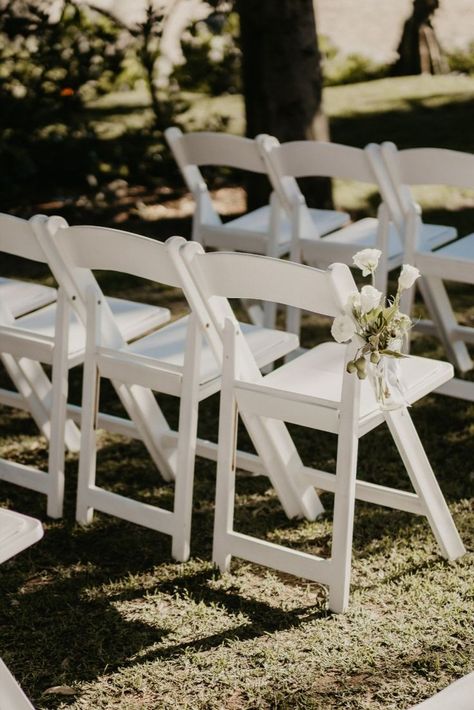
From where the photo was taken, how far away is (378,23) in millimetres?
17203

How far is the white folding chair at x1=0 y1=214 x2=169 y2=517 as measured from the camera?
4.11 metres

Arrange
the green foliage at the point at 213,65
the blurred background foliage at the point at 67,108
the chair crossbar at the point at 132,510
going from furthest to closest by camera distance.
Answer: the green foliage at the point at 213,65 → the blurred background foliage at the point at 67,108 → the chair crossbar at the point at 132,510

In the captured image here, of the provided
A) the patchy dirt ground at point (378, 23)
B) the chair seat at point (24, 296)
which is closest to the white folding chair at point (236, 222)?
the chair seat at point (24, 296)

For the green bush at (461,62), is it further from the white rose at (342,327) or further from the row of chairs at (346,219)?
the white rose at (342,327)

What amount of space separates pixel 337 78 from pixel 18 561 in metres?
10.7

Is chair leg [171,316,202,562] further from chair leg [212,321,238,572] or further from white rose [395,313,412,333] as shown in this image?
white rose [395,313,412,333]

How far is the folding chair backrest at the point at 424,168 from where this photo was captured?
4746mm

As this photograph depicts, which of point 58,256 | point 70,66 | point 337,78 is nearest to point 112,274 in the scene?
point 70,66

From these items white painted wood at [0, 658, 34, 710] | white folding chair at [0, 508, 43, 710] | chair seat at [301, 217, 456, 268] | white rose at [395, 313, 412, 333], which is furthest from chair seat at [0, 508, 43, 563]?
chair seat at [301, 217, 456, 268]

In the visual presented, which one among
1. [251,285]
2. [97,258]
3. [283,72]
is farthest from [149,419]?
[283,72]

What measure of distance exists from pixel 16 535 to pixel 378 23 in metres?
15.8

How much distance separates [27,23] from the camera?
8227 mm

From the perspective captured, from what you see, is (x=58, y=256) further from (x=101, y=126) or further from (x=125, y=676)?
(x=101, y=126)

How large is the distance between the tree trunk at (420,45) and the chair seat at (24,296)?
9.48 m
